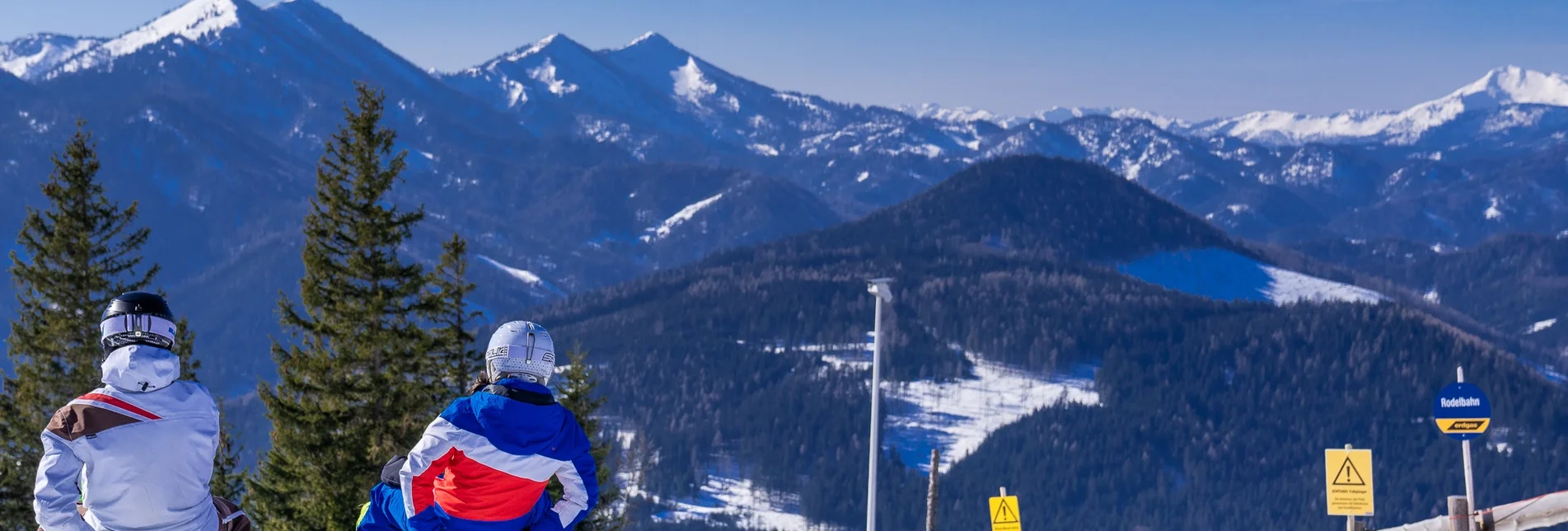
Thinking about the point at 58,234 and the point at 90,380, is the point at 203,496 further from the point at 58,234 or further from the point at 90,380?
the point at 58,234

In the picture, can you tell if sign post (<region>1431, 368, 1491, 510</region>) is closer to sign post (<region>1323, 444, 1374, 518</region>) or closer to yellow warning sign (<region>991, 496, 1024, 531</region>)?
sign post (<region>1323, 444, 1374, 518</region>)

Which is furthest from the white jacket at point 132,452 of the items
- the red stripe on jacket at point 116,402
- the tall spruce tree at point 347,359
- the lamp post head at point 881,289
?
the lamp post head at point 881,289

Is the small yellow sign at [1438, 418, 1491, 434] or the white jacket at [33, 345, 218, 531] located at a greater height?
the small yellow sign at [1438, 418, 1491, 434]

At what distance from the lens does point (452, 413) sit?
27.8 ft

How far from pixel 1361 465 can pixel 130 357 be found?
1294 cm

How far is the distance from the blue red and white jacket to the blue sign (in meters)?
9.92

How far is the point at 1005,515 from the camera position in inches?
874

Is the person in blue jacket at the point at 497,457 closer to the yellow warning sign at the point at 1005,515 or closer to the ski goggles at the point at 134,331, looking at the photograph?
the ski goggles at the point at 134,331

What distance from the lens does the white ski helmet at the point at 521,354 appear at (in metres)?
8.47

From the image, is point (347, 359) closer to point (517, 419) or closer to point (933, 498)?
point (933, 498)

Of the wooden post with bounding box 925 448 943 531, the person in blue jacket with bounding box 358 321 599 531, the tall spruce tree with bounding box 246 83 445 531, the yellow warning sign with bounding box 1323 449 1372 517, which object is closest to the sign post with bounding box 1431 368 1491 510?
the yellow warning sign with bounding box 1323 449 1372 517

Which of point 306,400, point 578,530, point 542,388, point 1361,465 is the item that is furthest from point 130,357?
point 578,530

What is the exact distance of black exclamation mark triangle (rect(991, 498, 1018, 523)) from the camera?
22078 mm

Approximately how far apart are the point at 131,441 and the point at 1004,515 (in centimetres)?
1612
